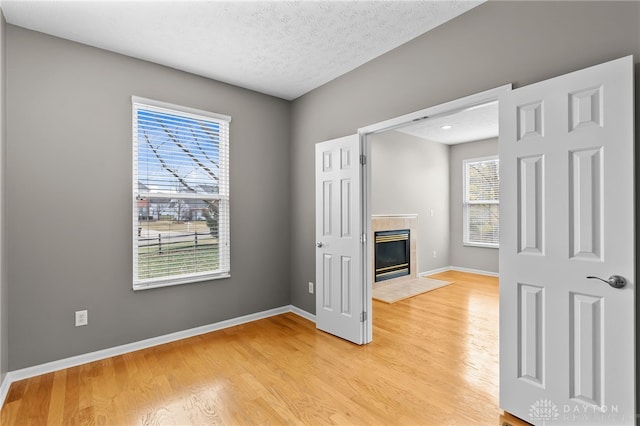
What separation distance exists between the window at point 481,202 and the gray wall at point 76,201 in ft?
17.0

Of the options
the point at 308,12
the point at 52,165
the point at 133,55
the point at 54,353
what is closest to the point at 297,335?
the point at 54,353

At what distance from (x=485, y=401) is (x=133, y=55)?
4013mm

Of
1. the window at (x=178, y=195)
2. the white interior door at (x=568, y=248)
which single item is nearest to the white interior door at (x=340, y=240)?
the window at (x=178, y=195)

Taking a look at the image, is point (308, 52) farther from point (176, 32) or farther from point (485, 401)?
point (485, 401)

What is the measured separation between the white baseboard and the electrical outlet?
10.8 inches

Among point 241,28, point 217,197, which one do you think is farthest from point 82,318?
point 241,28

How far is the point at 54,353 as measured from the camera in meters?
2.55

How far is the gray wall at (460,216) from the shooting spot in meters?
6.11

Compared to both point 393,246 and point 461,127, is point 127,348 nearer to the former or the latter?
point 393,246

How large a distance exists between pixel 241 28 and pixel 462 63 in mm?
1722

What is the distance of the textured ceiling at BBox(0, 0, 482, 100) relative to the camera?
7.28ft

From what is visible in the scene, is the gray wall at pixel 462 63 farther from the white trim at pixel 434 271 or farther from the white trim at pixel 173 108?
the white trim at pixel 434 271

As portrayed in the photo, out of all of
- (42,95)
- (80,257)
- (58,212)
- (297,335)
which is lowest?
(297,335)

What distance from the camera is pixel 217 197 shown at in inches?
136
